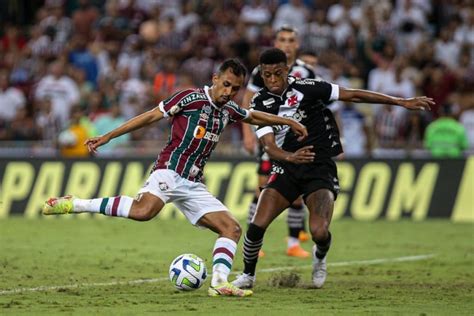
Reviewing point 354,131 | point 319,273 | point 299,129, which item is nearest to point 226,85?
point 299,129

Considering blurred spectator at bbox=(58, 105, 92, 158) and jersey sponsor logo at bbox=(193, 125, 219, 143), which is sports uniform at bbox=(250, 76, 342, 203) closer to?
jersey sponsor logo at bbox=(193, 125, 219, 143)

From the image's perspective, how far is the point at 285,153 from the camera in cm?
1098

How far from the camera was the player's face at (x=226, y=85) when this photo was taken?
417 inches

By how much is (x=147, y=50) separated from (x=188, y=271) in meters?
15.3

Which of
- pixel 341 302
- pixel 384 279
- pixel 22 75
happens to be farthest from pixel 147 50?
pixel 341 302

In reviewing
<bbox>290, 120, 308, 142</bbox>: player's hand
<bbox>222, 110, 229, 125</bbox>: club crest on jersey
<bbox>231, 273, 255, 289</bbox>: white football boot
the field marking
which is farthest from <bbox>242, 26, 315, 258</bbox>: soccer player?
<bbox>290, 120, 308, 142</bbox>: player's hand

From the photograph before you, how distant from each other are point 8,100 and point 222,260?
50.4 ft

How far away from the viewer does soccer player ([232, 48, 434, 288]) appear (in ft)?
36.6

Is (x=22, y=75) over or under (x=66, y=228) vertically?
over

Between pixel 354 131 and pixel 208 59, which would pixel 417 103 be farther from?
pixel 208 59

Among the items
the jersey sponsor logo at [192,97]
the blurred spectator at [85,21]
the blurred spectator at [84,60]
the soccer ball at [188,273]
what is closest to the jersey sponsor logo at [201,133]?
the jersey sponsor logo at [192,97]

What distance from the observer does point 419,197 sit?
20.8 m

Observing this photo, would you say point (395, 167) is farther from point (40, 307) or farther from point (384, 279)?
point (40, 307)

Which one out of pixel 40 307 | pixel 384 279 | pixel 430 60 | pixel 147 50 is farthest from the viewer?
pixel 147 50
